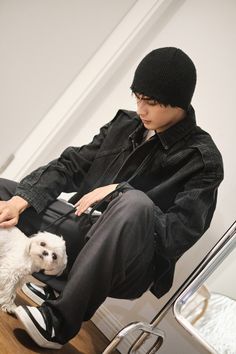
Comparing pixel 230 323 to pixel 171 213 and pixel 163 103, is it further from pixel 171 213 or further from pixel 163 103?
pixel 163 103

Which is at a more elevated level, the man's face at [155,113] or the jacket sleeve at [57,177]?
the man's face at [155,113]

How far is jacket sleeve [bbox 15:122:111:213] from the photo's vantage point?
1214 mm

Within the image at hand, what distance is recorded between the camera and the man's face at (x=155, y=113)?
1208mm

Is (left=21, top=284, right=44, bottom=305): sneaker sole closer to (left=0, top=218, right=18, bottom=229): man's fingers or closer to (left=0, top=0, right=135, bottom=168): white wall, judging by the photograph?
(left=0, top=218, right=18, bottom=229): man's fingers

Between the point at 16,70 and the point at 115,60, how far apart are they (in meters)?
0.56

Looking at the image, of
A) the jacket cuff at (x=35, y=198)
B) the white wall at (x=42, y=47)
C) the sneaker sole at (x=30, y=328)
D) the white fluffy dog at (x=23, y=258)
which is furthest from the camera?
the white wall at (x=42, y=47)

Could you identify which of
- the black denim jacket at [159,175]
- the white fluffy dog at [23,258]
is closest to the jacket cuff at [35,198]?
the black denim jacket at [159,175]

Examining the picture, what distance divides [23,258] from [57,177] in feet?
1.06

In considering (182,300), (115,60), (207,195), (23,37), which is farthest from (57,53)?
(182,300)

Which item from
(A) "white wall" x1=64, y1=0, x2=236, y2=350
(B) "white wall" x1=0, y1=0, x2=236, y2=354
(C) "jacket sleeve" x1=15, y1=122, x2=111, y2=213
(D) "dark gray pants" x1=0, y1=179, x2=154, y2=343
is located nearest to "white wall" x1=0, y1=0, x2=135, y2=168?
(B) "white wall" x1=0, y1=0, x2=236, y2=354

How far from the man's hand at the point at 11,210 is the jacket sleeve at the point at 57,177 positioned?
0.07ft

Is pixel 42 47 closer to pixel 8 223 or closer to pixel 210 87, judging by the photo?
pixel 210 87

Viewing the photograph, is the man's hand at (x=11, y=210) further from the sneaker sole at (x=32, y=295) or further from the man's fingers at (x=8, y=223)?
the sneaker sole at (x=32, y=295)

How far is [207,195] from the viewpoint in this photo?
45.0 inches
